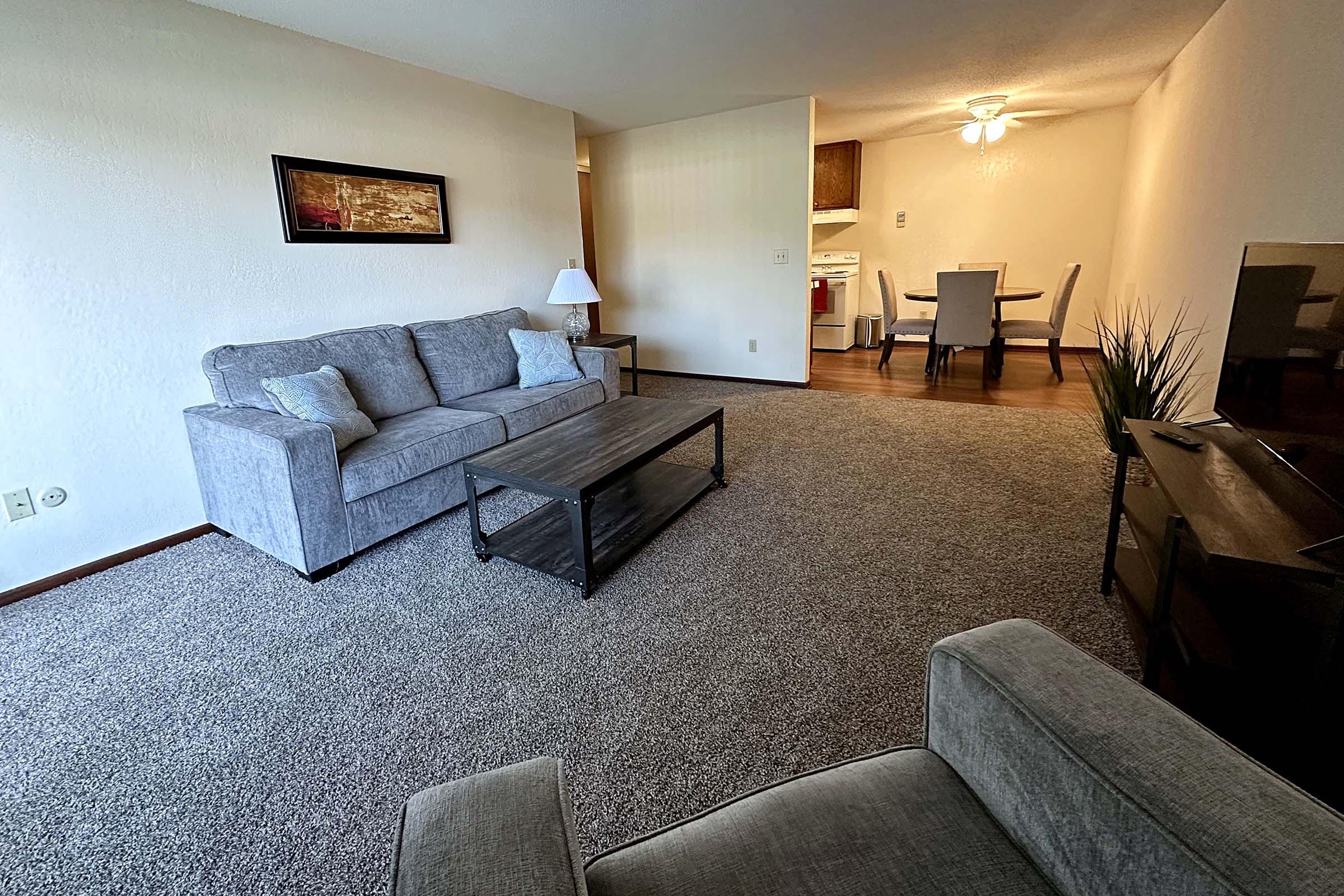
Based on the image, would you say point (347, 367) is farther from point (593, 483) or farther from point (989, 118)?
point (989, 118)

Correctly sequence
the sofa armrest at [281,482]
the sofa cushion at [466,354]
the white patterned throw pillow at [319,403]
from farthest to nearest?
1. the sofa cushion at [466,354]
2. the white patterned throw pillow at [319,403]
3. the sofa armrest at [281,482]

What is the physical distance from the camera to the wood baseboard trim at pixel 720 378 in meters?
5.43

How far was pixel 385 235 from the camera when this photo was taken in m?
3.53

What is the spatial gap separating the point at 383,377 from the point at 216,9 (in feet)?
5.75

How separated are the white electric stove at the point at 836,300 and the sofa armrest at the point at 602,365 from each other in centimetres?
367

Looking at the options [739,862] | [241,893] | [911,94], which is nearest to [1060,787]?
[739,862]

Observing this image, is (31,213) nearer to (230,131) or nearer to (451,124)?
(230,131)

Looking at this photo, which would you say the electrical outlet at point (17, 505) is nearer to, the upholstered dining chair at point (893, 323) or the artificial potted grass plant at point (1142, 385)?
the artificial potted grass plant at point (1142, 385)

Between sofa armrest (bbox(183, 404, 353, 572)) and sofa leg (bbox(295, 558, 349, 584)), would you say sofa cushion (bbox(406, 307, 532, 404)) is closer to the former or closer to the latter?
sofa armrest (bbox(183, 404, 353, 572))

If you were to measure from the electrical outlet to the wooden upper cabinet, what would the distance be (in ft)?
22.1

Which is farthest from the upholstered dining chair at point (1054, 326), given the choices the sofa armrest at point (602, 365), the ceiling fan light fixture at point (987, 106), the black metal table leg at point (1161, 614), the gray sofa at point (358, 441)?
the black metal table leg at point (1161, 614)

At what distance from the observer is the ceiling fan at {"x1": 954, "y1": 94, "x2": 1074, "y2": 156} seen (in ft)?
16.2

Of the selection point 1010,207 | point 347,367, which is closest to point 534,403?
point 347,367

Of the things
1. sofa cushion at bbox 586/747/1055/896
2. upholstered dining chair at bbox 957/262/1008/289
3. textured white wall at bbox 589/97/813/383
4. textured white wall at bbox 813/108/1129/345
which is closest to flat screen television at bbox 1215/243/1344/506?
sofa cushion at bbox 586/747/1055/896
